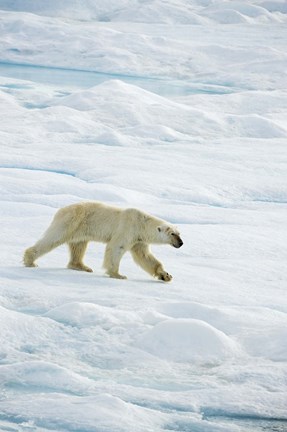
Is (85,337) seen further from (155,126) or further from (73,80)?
(73,80)

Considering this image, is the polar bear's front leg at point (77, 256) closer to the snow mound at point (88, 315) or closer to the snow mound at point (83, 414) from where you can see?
the snow mound at point (88, 315)

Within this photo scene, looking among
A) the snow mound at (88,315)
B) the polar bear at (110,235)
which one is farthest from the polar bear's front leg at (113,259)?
the snow mound at (88,315)

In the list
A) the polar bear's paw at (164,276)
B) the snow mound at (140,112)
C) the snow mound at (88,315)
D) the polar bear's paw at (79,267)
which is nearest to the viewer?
the snow mound at (88,315)

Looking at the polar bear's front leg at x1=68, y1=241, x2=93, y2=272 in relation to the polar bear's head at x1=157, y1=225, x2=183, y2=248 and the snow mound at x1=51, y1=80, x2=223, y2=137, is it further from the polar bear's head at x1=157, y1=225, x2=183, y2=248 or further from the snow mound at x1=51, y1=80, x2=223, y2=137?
the snow mound at x1=51, y1=80, x2=223, y2=137

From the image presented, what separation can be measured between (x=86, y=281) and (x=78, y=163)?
6178mm

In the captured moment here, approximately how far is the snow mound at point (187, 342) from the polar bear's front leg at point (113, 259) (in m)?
1.46

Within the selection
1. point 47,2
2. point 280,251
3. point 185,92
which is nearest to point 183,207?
point 280,251

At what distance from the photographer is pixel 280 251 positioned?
24.7 feet

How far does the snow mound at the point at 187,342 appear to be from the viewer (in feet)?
14.0

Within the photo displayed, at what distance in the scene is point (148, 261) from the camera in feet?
19.6

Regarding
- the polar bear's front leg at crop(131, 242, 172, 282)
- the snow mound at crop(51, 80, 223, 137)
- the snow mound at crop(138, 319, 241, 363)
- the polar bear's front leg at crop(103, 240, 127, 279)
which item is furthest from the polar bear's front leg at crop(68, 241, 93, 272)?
the snow mound at crop(51, 80, 223, 137)

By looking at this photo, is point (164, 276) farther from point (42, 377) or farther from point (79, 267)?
point (42, 377)

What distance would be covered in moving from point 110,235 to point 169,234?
423 mm

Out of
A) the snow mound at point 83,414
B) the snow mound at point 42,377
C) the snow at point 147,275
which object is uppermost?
the snow mound at point 83,414
